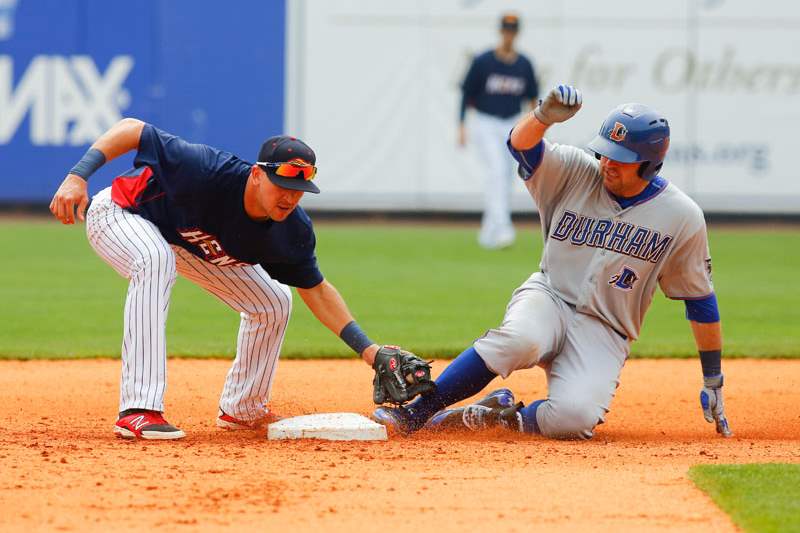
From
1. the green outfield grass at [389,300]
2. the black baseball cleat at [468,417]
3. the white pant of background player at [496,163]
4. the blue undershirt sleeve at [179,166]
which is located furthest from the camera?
the white pant of background player at [496,163]

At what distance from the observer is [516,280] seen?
10.8 meters

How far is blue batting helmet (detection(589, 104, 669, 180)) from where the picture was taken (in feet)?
16.7

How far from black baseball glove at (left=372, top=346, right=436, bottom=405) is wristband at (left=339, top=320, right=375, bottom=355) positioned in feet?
0.30

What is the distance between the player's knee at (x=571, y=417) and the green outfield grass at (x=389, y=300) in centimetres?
221

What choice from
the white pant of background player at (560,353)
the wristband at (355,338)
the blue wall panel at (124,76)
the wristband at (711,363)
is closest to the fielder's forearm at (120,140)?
the wristband at (355,338)

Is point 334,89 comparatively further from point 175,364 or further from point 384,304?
point 175,364

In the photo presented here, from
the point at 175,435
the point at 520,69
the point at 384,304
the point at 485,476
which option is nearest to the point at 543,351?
the point at 485,476

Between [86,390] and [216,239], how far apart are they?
1.72m

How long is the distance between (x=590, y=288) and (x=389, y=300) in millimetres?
4525

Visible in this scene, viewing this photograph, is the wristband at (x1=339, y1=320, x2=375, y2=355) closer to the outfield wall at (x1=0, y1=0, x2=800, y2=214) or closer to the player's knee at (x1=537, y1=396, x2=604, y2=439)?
the player's knee at (x1=537, y1=396, x2=604, y2=439)

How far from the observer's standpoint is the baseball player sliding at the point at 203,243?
4.75 m

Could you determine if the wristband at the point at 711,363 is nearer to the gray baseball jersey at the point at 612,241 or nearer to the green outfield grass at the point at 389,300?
the gray baseball jersey at the point at 612,241

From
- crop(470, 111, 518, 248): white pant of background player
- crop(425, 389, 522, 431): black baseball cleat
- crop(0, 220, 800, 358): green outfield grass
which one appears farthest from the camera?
crop(470, 111, 518, 248): white pant of background player

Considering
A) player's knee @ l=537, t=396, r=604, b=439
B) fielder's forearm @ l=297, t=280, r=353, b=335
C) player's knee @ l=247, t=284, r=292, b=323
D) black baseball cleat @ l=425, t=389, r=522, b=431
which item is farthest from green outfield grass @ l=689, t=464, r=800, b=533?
player's knee @ l=247, t=284, r=292, b=323
